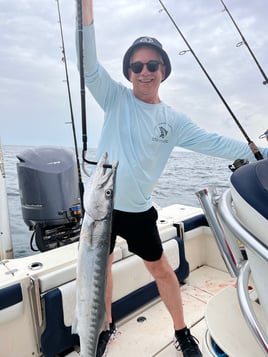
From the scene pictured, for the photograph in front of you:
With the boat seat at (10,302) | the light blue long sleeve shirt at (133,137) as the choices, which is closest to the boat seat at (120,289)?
the boat seat at (10,302)

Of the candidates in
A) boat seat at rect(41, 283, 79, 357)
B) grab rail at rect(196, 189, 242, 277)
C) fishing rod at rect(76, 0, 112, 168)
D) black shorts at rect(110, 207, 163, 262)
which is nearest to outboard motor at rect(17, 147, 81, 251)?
boat seat at rect(41, 283, 79, 357)

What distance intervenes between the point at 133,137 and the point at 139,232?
49cm

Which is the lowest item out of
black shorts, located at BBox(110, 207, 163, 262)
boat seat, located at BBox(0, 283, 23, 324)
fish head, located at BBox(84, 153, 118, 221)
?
boat seat, located at BBox(0, 283, 23, 324)

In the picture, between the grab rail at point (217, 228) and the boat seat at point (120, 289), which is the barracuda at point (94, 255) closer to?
the grab rail at point (217, 228)

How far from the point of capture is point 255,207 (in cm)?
72

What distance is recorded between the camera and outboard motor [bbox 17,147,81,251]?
2.22 meters

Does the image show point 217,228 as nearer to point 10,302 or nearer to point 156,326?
point 10,302

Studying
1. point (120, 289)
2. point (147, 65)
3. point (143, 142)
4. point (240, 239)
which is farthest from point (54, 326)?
point (147, 65)

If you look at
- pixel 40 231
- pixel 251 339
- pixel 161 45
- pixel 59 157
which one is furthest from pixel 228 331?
pixel 59 157

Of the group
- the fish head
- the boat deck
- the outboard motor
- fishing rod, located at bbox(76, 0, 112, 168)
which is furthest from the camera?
the outboard motor

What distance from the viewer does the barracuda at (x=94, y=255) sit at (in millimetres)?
856

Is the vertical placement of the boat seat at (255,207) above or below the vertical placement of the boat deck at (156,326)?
above

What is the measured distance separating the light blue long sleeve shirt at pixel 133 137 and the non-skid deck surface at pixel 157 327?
85cm

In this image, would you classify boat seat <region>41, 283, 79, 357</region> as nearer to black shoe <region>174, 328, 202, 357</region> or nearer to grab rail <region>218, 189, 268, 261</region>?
black shoe <region>174, 328, 202, 357</region>
